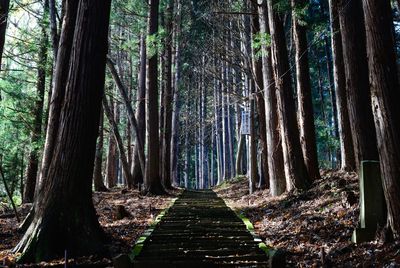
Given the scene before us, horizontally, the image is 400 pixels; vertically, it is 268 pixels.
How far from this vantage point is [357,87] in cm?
811

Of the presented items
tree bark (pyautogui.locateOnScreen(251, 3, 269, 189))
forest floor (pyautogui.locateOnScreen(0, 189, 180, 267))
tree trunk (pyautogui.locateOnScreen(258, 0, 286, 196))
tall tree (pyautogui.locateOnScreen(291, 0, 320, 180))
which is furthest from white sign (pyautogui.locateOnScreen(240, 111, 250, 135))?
forest floor (pyautogui.locateOnScreen(0, 189, 180, 267))

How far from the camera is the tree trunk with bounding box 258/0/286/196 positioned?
13.2 meters

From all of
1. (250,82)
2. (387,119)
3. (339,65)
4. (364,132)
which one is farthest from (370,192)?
(250,82)

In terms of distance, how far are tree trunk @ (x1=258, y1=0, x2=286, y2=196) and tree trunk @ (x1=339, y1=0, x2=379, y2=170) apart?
495cm

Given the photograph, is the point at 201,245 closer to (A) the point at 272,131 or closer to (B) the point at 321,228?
(B) the point at 321,228

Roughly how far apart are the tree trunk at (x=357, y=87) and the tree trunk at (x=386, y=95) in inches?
95.4

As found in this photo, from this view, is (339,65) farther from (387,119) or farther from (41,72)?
(41,72)

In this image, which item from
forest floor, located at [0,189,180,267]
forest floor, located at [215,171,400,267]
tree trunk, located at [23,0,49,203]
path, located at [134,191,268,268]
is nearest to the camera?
forest floor, located at [215,171,400,267]

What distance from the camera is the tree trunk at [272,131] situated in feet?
43.4

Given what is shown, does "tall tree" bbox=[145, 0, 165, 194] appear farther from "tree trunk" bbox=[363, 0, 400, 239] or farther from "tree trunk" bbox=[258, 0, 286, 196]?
"tree trunk" bbox=[363, 0, 400, 239]

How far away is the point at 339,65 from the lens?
1165cm

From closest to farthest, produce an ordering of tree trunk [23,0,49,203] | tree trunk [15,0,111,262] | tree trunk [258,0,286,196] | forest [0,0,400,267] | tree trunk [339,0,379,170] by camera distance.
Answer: forest [0,0,400,267]
tree trunk [15,0,111,262]
tree trunk [339,0,379,170]
tree trunk [258,0,286,196]
tree trunk [23,0,49,203]

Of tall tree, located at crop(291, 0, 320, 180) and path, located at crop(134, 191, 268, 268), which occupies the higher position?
tall tree, located at crop(291, 0, 320, 180)

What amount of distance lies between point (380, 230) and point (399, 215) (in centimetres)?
54
